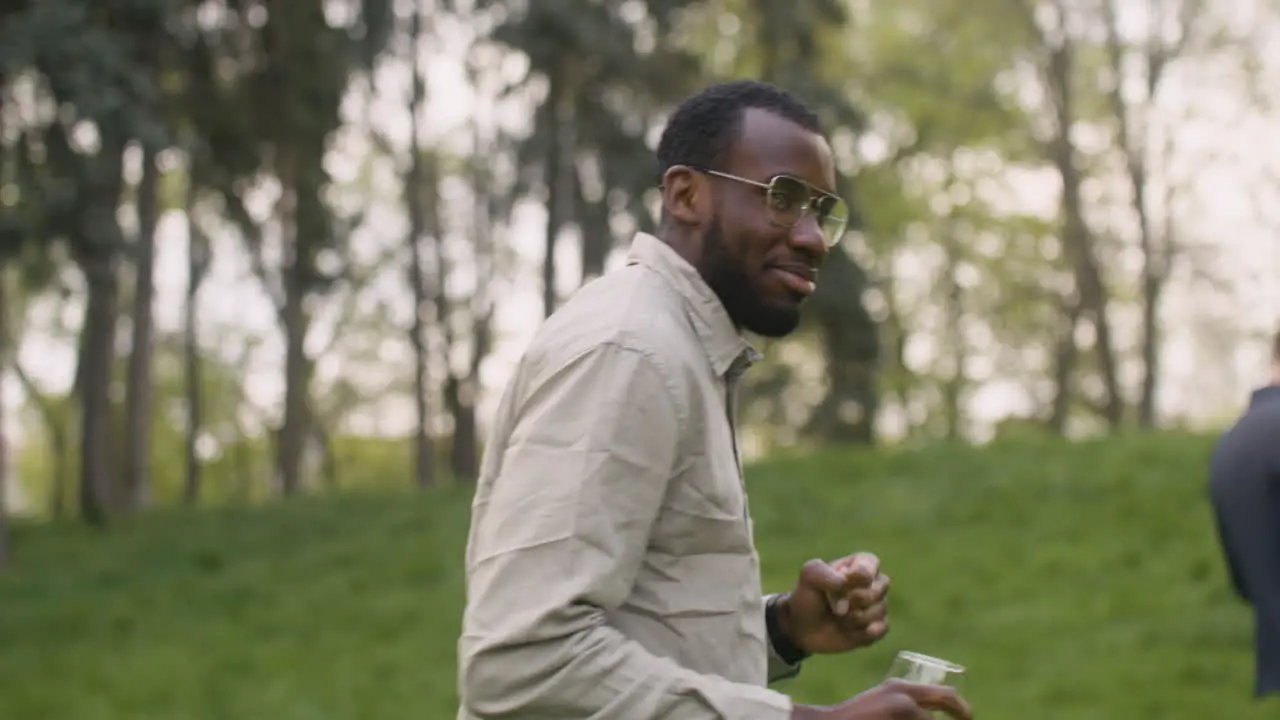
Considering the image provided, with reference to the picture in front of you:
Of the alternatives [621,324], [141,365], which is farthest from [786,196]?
[141,365]

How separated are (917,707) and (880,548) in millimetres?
11571

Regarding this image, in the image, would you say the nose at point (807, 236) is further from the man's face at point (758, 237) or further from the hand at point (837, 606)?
the hand at point (837, 606)

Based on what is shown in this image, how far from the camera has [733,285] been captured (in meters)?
2.28

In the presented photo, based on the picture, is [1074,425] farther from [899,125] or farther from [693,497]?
[693,497]

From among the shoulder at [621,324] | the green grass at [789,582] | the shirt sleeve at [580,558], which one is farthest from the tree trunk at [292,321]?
the shirt sleeve at [580,558]

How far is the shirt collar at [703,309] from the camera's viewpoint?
222 cm

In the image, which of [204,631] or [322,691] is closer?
[322,691]

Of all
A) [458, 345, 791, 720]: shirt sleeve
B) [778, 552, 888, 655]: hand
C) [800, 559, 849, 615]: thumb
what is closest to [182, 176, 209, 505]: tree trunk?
[778, 552, 888, 655]: hand

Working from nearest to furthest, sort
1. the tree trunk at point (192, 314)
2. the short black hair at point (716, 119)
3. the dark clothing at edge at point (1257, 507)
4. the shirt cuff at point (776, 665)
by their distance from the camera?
1. the short black hair at point (716, 119)
2. the shirt cuff at point (776, 665)
3. the dark clothing at edge at point (1257, 507)
4. the tree trunk at point (192, 314)

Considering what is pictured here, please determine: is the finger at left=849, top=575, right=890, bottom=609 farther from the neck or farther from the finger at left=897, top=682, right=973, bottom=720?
the neck

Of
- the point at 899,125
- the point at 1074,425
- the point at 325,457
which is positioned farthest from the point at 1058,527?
the point at 325,457

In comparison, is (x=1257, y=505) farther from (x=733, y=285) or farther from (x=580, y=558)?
(x=580, y=558)

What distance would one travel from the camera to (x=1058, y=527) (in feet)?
44.5

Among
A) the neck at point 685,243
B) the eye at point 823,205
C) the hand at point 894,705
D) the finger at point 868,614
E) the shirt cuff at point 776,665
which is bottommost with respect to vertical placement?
the shirt cuff at point 776,665
